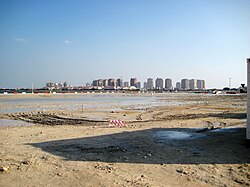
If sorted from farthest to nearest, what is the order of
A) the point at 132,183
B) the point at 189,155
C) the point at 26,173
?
the point at 189,155 → the point at 26,173 → the point at 132,183

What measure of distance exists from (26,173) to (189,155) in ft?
17.6

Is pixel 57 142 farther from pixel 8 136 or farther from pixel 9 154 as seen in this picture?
pixel 8 136

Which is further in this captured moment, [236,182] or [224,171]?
[224,171]

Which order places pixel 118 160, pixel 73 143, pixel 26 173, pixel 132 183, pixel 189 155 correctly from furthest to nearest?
1. pixel 73 143
2. pixel 189 155
3. pixel 118 160
4. pixel 26 173
5. pixel 132 183

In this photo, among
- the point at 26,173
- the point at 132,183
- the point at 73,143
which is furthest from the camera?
the point at 73,143

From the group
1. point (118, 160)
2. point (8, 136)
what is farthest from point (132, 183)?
point (8, 136)

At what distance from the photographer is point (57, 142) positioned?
10320 mm

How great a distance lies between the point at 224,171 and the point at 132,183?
2777 mm

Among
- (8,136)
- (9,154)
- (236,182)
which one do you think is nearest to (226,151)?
(236,182)

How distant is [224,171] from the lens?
650 cm

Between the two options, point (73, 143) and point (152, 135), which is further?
point (152, 135)

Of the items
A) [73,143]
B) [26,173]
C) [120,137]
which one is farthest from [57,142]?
[26,173]

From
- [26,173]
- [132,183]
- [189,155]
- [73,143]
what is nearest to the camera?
[132,183]

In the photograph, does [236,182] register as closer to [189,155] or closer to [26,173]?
[189,155]
